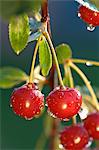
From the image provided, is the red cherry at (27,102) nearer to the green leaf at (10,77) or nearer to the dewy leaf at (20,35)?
the dewy leaf at (20,35)

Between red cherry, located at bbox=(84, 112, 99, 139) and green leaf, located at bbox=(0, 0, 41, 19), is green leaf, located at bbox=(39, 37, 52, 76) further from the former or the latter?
green leaf, located at bbox=(0, 0, 41, 19)

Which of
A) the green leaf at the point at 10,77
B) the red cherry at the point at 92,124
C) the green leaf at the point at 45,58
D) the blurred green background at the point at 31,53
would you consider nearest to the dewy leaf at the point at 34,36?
the green leaf at the point at 45,58

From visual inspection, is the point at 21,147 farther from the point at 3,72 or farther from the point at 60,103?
the point at 60,103

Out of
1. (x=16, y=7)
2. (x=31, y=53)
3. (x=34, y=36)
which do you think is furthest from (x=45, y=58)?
(x=31, y=53)

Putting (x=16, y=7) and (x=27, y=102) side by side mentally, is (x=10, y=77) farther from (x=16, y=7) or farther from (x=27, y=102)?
(x=16, y=7)

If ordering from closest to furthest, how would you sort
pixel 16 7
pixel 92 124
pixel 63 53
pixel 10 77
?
1. pixel 16 7
2. pixel 92 124
3. pixel 63 53
4. pixel 10 77

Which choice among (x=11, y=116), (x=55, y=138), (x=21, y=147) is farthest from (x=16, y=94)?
(x=11, y=116)

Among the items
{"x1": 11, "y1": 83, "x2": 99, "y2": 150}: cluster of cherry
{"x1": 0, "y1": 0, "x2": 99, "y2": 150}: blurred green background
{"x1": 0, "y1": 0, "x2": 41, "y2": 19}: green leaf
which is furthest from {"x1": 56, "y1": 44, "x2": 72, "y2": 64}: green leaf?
{"x1": 0, "y1": 0, "x2": 99, "y2": 150}: blurred green background
